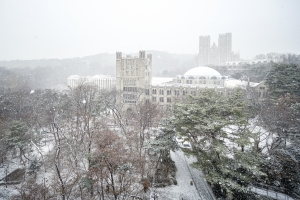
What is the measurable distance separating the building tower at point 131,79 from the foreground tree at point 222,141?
30.4m

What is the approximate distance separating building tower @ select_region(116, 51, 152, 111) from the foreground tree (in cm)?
3038

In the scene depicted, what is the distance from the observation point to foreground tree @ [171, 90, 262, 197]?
565 inches

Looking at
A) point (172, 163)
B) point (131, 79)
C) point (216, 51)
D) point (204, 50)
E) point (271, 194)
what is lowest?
point (271, 194)

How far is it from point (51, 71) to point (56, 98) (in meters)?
74.3

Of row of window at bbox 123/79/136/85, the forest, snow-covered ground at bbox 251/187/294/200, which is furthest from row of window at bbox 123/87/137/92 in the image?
snow-covered ground at bbox 251/187/294/200

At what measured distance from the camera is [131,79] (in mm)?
48406

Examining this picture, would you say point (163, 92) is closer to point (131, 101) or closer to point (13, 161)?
point (131, 101)

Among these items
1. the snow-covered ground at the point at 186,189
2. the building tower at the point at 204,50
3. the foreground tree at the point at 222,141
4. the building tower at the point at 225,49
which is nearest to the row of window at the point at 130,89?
the snow-covered ground at the point at 186,189

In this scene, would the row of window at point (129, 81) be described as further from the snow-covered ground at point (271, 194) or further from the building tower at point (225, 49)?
the building tower at point (225, 49)

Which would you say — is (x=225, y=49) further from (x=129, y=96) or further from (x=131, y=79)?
(x=129, y=96)

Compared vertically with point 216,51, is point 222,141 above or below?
below

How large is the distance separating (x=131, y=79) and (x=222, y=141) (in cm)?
3589

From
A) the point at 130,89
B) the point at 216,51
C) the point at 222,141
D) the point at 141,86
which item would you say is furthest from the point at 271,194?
the point at 216,51

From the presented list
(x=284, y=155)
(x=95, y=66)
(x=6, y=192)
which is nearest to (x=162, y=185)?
(x=284, y=155)
